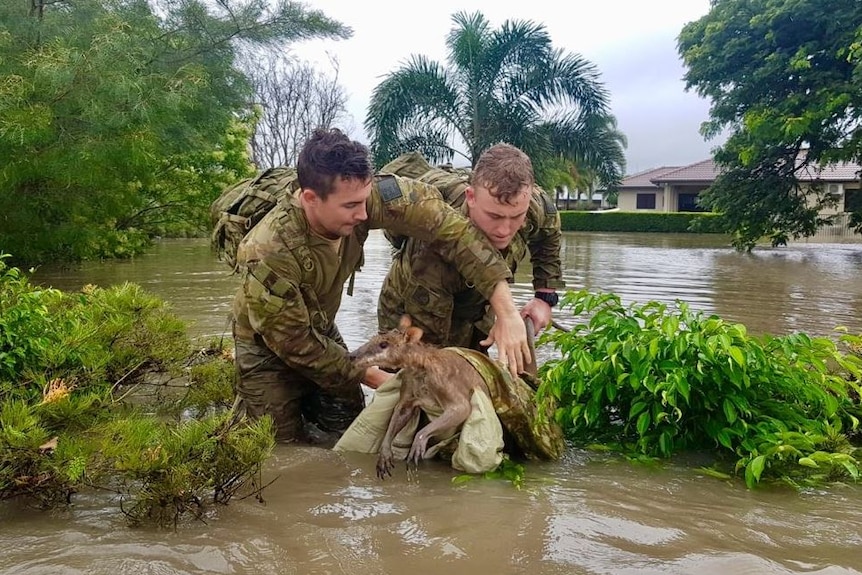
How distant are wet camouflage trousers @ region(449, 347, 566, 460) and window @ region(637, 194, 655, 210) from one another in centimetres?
5628

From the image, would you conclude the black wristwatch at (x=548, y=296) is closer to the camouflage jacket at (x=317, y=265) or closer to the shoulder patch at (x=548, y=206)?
the shoulder patch at (x=548, y=206)

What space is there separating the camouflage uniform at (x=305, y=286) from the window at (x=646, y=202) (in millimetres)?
55929

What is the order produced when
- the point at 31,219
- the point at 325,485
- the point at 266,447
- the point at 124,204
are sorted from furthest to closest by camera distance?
the point at 124,204 → the point at 31,219 → the point at 325,485 → the point at 266,447

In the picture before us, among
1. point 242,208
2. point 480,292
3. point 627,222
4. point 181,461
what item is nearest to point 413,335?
point 480,292

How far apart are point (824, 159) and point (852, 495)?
22.7m

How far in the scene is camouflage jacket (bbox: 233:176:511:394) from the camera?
4195 millimetres

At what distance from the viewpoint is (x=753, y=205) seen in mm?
25016

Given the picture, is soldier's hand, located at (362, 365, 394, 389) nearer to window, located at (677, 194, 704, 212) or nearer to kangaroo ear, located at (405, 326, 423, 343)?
kangaroo ear, located at (405, 326, 423, 343)

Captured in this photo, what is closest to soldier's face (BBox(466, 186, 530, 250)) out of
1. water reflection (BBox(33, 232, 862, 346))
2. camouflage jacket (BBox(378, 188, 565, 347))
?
camouflage jacket (BBox(378, 188, 565, 347))

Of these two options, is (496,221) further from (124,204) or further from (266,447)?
(124,204)

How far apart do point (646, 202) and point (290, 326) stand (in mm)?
57238

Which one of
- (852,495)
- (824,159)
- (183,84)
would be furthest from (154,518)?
→ (824,159)

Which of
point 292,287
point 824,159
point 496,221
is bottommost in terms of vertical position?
point 292,287

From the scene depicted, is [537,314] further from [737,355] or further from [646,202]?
[646,202]
